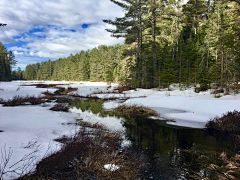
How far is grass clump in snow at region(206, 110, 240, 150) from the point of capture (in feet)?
20.4

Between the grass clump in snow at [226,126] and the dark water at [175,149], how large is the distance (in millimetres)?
539

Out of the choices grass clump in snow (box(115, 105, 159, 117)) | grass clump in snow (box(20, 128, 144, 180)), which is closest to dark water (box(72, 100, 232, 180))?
grass clump in snow (box(20, 128, 144, 180))

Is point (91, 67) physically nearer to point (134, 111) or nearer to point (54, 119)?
point (134, 111)

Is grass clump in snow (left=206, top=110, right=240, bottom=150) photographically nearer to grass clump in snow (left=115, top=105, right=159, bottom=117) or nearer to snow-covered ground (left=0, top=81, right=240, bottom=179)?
snow-covered ground (left=0, top=81, right=240, bottom=179)

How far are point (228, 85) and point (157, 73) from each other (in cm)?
810

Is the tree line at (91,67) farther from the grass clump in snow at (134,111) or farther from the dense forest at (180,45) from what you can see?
the grass clump in snow at (134,111)

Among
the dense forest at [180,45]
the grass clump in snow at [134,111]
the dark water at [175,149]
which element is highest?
the dense forest at [180,45]

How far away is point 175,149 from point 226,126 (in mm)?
3287

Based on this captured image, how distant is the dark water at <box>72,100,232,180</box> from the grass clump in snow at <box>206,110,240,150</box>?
0.54 m

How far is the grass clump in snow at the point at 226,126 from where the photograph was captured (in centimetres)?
621

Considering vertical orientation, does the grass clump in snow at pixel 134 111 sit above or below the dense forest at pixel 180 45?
below

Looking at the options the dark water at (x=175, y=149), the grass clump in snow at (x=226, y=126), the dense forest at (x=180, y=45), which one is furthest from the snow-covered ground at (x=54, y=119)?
the dense forest at (x=180, y=45)

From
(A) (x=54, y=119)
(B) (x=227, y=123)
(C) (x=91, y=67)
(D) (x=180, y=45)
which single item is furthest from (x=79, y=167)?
(C) (x=91, y=67)

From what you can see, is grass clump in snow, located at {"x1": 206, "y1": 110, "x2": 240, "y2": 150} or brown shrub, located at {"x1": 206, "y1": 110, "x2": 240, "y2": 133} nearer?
grass clump in snow, located at {"x1": 206, "y1": 110, "x2": 240, "y2": 150}
